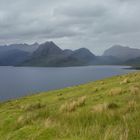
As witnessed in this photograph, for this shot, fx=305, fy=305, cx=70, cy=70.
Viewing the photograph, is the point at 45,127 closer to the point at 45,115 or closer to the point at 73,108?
the point at 45,115

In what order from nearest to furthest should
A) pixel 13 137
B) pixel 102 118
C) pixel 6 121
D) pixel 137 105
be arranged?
pixel 13 137
pixel 102 118
pixel 137 105
pixel 6 121

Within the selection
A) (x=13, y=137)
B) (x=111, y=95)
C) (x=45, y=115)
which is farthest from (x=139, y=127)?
(x=111, y=95)

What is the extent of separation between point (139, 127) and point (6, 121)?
6094 millimetres

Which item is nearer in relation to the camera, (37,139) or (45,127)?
(37,139)

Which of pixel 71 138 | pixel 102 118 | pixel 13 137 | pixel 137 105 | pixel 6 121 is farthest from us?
pixel 6 121

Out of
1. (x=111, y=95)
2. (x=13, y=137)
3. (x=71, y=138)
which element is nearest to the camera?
(x=71, y=138)

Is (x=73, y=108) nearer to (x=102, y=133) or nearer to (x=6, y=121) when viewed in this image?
(x=6, y=121)

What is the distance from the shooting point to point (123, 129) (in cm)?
729

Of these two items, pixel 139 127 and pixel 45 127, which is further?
pixel 45 127

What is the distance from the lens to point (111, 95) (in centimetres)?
1828

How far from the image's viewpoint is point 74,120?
30.9 feet

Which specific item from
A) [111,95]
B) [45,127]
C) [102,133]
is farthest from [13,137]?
[111,95]

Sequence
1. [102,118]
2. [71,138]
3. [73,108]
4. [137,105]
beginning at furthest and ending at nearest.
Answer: [73,108], [137,105], [102,118], [71,138]

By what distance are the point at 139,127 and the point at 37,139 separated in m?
2.47
